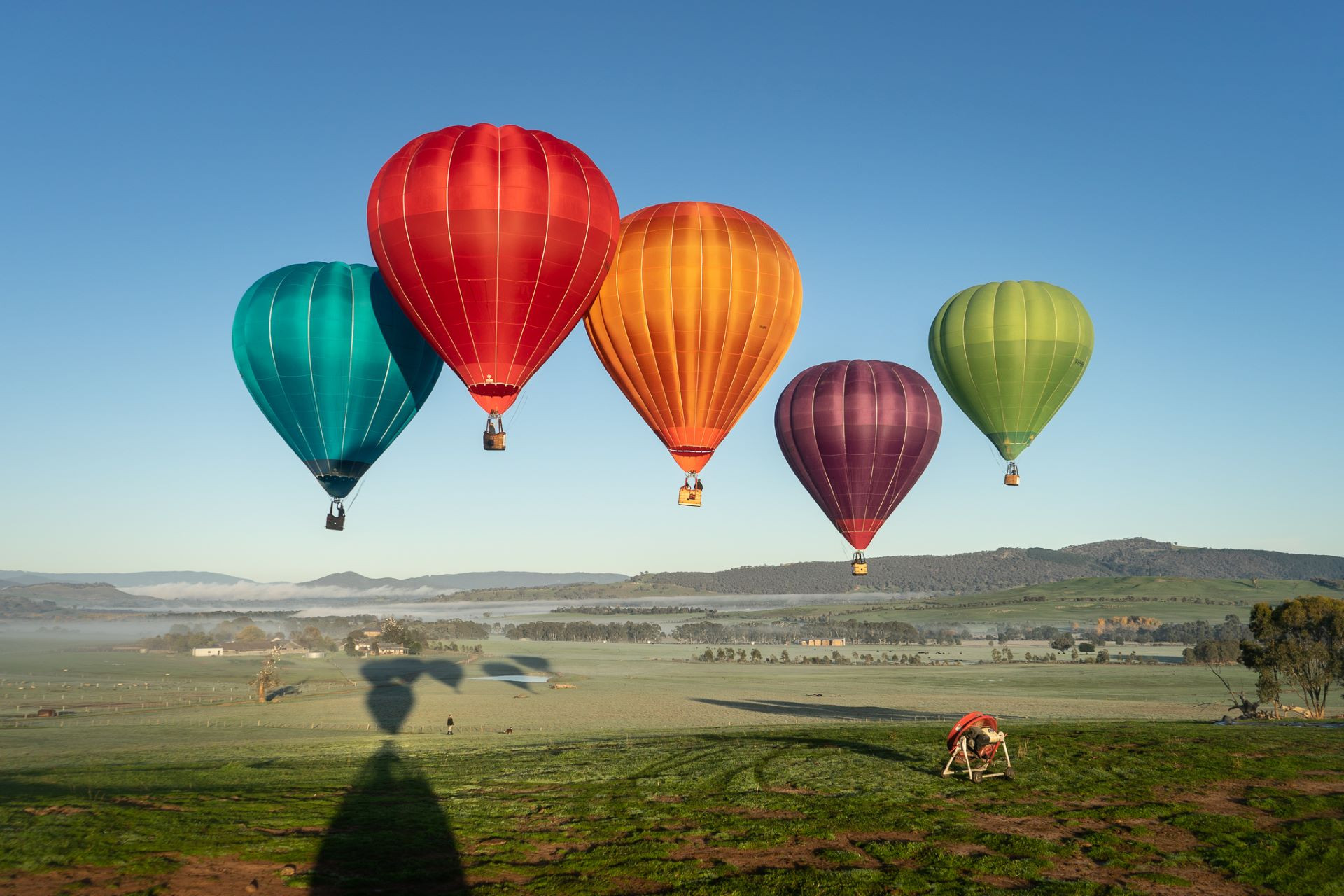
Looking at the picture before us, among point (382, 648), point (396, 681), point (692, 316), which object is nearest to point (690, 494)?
point (692, 316)

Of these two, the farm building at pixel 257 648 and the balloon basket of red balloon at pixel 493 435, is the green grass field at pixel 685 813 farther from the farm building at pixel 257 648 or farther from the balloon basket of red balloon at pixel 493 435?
the farm building at pixel 257 648

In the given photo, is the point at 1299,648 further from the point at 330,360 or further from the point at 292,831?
the point at 292,831

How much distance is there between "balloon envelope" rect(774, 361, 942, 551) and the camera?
179 ft

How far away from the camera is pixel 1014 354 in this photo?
5378cm

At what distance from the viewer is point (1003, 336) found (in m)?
53.8

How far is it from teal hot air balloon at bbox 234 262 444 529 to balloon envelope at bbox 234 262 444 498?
0.13 feet

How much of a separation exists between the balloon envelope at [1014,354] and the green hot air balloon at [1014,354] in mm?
41

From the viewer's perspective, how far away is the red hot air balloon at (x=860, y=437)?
5459 cm

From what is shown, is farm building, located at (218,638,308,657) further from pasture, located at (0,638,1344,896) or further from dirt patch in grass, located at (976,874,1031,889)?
dirt patch in grass, located at (976,874,1031,889)

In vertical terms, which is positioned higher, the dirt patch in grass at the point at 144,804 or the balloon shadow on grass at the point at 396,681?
the dirt patch in grass at the point at 144,804

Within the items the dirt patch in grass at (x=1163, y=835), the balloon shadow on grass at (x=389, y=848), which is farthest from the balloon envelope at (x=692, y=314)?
the dirt patch in grass at (x=1163, y=835)

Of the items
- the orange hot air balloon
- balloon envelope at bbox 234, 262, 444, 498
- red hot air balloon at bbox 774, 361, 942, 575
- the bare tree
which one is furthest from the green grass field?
the bare tree

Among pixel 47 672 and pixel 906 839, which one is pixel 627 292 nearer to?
pixel 906 839

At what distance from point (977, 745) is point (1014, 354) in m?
35.4
